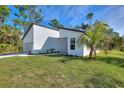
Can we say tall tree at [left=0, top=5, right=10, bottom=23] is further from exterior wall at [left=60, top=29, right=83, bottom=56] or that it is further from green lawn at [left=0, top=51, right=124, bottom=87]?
green lawn at [left=0, top=51, right=124, bottom=87]

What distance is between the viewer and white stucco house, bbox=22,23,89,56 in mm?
15977

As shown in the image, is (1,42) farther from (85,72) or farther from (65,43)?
(85,72)

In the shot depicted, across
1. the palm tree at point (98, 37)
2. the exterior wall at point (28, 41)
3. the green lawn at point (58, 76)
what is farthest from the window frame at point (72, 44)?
the green lawn at point (58, 76)

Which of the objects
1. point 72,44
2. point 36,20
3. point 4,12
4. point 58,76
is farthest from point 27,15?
point 58,76

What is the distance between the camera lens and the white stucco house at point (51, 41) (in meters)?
16.0

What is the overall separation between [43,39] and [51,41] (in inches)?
46.6

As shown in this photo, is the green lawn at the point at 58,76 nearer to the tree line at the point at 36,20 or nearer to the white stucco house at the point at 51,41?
the tree line at the point at 36,20

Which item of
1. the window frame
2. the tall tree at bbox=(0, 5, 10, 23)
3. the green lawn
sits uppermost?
the tall tree at bbox=(0, 5, 10, 23)

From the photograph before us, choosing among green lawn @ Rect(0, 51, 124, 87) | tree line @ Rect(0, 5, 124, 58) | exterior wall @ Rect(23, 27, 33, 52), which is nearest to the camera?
green lawn @ Rect(0, 51, 124, 87)

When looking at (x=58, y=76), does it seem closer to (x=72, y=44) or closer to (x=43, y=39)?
(x=72, y=44)

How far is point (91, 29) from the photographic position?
45.7ft

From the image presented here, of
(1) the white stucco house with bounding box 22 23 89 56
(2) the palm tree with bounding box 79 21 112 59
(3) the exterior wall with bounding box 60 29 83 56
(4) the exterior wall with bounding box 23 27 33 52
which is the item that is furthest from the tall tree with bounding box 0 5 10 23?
(2) the palm tree with bounding box 79 21 112 59

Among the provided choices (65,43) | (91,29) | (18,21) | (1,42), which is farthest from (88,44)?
(18,21)
